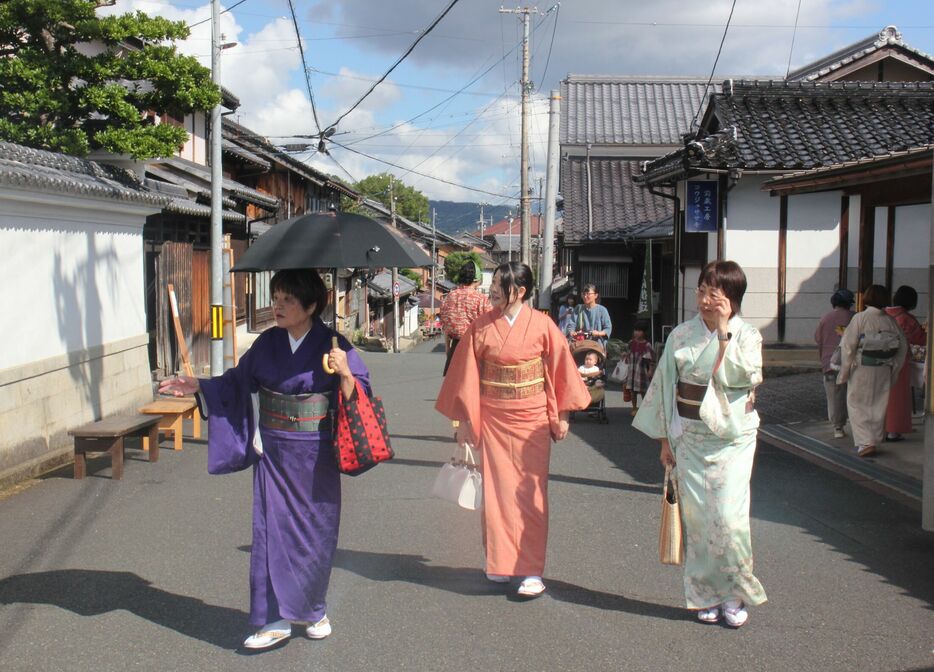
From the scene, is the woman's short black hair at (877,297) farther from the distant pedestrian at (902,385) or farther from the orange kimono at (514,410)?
the orange kimono at (514,410)

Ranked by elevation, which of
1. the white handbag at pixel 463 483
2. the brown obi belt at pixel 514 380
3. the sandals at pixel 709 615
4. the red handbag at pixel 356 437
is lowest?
the sandals at pixel 709 615

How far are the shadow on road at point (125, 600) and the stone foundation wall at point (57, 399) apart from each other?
2.72 m

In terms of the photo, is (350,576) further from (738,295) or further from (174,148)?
(174,148)

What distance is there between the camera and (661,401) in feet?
16.9

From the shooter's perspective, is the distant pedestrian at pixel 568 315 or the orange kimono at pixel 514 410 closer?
the orange kimono at pixel 514 410

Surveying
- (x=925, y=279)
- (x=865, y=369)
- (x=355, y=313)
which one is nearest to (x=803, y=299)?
(x=925, y=279)

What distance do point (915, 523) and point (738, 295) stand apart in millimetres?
3324

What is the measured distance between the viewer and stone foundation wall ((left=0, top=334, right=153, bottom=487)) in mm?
8164

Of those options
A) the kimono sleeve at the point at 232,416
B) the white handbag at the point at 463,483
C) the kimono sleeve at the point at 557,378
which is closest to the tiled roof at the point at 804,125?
the kimono sleeve at the point at 557,378

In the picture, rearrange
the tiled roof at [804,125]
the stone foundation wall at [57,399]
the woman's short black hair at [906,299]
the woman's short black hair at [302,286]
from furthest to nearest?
the tiled roof at [804,125] → the woman's short black hair at [906,299] → the stone foundation wall at [57,399] → the woman's short black hair at [302,286]

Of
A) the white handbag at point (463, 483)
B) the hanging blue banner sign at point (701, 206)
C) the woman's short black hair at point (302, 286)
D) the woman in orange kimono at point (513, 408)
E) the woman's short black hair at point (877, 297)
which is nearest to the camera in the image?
the woman's short black hair at point (302, 286)

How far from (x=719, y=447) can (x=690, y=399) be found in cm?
29

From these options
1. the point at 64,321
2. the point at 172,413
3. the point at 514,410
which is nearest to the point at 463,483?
the point at 514,410

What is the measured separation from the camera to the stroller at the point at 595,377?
11.8 metres
